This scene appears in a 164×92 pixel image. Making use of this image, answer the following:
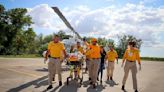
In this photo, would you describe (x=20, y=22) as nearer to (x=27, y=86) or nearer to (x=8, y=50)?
(x=8, y=50)

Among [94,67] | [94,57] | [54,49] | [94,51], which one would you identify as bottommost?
[94,67]

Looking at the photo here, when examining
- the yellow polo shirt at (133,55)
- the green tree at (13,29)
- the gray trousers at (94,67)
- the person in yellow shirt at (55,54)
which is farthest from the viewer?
the green tree at (13,29)

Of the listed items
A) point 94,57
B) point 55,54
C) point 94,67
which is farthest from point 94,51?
point 55,54

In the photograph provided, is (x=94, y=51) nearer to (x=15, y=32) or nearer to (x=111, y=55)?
(x=111, y=55)

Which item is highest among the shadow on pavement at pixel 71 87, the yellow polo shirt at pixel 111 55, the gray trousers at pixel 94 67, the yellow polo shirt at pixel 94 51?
the yellow polo shirt at pixel 94 51

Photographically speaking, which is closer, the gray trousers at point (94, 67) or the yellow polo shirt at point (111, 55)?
the gray trousers at point (94, 67)

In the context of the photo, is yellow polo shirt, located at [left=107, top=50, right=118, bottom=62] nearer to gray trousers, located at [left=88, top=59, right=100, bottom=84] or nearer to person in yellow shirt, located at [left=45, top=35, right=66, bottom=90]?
gray trousers, located at [left=88, top=59, right=100, bottom=84]

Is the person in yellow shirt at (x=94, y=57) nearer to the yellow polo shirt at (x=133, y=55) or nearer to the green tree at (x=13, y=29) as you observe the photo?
the yellow polo shirt at (x=133, y=55)

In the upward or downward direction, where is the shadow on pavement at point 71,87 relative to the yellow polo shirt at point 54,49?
downward

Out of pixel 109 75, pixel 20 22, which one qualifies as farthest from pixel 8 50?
pixel 109 75

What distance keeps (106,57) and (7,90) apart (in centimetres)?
726

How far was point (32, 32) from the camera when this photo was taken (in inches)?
3273

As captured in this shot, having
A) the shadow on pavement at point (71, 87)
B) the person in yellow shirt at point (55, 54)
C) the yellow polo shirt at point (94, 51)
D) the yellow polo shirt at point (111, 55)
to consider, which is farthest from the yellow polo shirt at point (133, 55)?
the yellow polo shirt at point (111, 55)

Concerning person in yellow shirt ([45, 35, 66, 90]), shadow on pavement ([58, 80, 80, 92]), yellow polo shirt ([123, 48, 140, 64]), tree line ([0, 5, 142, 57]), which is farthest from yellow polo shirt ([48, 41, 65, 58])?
tree line ([0, 5, 142, 57])
